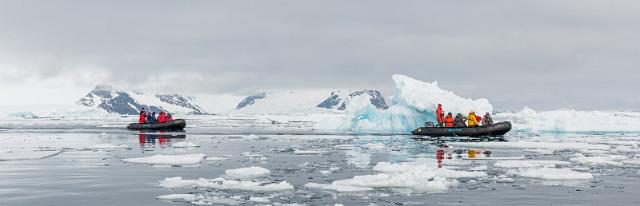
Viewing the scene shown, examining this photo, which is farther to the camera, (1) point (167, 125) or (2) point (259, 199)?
(1) point (167, 125)

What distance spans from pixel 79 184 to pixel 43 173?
8.11 ft

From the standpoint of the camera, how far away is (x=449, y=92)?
43406 mm

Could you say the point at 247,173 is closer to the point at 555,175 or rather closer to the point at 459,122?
the point at 555,175

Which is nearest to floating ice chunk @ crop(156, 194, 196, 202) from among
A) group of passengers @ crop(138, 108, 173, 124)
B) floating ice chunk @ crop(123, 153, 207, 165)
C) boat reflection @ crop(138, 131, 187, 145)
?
floating ice chunk @ crop(123, 153, 207, 165)

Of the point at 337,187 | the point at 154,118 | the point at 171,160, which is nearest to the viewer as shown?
the point at 337,187

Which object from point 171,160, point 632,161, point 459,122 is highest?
point 459,122

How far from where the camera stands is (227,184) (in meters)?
12.0

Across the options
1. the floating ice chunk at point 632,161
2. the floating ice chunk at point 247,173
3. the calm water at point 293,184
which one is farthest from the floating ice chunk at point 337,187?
the floating ice chunk at point 632,161

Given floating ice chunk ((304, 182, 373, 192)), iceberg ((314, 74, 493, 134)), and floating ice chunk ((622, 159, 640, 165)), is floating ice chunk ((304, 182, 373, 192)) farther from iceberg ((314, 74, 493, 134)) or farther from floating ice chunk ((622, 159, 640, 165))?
iceberg ((314, 74, 493, 134))

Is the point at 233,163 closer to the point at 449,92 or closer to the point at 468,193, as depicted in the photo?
the point at 468,193

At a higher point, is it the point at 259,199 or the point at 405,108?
the point at 405,108

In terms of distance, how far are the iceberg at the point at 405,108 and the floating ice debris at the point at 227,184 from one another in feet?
102

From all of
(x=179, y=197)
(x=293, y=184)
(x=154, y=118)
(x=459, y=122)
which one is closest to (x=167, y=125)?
(x=154, y=118)

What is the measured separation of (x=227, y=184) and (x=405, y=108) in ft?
112
